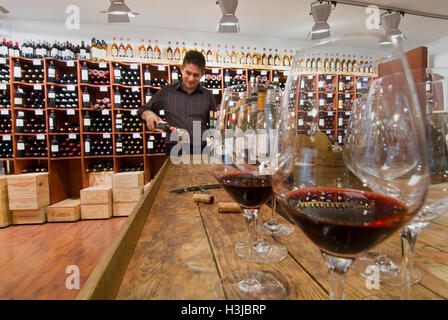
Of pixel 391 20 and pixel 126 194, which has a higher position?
pixel 391 20

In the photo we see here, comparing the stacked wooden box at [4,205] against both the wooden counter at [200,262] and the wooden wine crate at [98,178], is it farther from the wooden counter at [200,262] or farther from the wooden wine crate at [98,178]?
the wooden counter at [200,262]

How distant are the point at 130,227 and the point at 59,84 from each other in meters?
4.59

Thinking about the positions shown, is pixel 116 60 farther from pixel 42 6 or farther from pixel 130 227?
pixel 130 227


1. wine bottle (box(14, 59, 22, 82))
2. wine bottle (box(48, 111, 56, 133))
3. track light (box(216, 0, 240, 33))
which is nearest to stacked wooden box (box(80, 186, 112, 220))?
wine bottle (box(48, 111, 56, 133))

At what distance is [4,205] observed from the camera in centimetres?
344

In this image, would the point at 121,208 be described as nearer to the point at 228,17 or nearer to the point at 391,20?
the point at 228,17

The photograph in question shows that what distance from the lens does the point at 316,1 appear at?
3885 millimetres

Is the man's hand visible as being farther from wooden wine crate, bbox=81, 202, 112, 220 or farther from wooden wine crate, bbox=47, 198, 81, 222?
wooden wine crate, bbox=47, 198, 81, 222

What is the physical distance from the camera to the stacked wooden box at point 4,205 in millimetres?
3404

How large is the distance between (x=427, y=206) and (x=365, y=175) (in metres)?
0.10

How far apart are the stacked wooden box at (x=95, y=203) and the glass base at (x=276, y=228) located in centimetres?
352

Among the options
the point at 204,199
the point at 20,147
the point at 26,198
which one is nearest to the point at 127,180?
the point at 26,198

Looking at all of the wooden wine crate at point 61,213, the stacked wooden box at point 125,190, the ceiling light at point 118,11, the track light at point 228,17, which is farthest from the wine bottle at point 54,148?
the track light at point 228,17

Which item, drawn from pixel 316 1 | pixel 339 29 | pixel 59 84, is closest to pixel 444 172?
pixel 316 1
